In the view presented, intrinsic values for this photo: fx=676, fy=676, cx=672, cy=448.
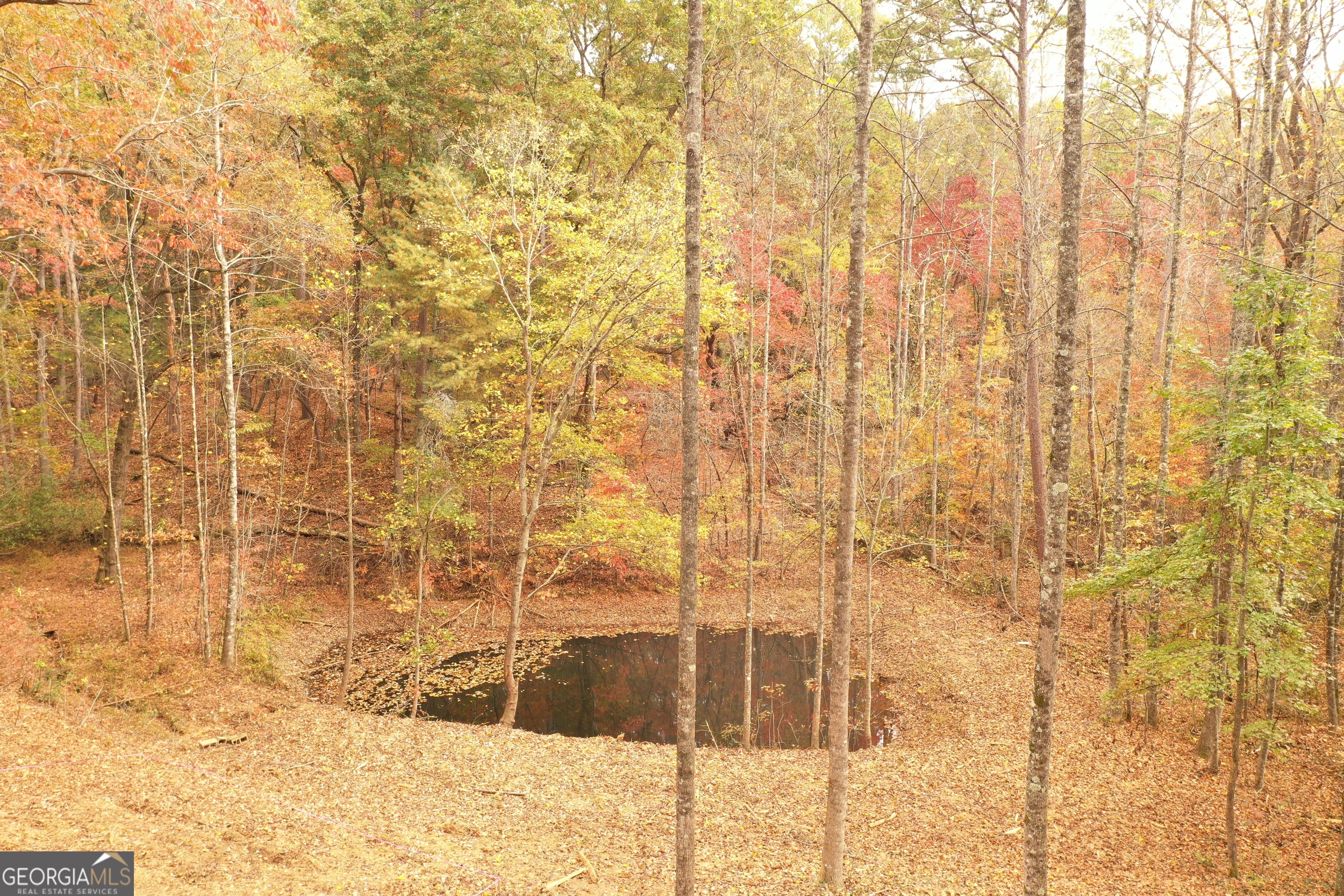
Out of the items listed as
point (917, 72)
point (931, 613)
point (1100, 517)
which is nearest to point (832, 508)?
point (931, 613)

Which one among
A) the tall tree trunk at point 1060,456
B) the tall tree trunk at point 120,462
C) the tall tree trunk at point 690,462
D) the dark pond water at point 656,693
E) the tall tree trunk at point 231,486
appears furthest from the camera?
the dark pond water at point 656,693

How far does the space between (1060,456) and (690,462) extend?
295cm

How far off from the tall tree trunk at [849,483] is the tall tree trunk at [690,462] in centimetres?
168

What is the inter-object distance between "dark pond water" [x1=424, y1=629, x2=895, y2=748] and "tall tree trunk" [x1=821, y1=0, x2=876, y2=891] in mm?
6445

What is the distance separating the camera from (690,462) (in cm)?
600

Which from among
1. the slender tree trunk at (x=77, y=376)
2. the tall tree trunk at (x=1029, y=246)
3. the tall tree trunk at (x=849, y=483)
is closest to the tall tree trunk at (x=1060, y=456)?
the tall tree trunk at (x=849, y=483)

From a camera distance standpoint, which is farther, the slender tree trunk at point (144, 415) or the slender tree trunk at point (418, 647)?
the slender tree trunk at point (418, 647)

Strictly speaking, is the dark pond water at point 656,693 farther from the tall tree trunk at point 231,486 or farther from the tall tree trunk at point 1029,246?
the tall tree trunk at point 1029,246

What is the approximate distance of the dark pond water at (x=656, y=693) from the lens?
14188 millimetres

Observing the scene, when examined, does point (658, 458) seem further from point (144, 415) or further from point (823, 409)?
point (144, 415)

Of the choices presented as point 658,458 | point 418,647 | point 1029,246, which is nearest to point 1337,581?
point 1029,246

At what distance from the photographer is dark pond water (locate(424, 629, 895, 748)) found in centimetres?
1419

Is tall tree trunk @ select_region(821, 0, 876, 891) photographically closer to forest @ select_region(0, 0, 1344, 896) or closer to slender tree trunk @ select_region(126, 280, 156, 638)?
forest @ select_region(0, 0, 1344, 896)

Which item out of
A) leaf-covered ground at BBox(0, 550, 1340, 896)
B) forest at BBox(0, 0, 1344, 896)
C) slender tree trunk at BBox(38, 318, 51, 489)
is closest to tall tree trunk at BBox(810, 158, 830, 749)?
forest at BBox(0, 0, 1344, 896)
